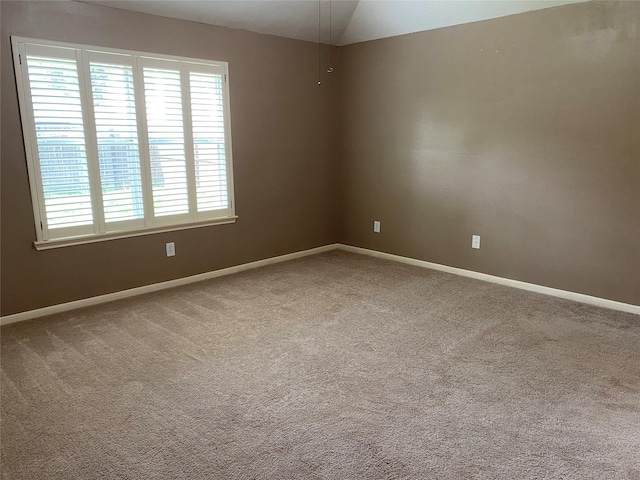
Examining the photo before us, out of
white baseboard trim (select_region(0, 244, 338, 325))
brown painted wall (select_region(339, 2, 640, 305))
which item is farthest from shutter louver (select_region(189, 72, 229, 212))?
brown painted wall (select_region(339, 2, 640, 305))

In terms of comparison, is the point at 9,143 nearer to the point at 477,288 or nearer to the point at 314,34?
the point at 314,34

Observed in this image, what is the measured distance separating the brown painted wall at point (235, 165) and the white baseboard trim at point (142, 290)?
5 cm

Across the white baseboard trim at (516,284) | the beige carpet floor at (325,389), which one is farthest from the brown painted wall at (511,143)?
the beige carpet floor at (325,389)

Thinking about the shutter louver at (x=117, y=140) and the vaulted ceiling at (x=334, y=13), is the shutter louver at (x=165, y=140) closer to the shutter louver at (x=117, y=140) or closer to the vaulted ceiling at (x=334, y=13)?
the shutter louver at (x=117, y=140)

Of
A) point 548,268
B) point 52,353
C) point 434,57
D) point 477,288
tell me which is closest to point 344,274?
point 477,288

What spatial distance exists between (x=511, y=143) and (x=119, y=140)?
3169 millimetres

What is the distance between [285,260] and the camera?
487cm

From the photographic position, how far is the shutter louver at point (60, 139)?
309 cm

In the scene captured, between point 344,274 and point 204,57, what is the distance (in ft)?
7.60

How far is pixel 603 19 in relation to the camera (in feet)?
10.5

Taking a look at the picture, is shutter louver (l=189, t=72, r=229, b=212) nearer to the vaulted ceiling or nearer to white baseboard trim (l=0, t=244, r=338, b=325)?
the vaulted ceiling

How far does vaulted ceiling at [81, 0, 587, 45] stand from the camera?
353 centimetres

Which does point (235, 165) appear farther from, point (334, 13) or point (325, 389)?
point (325, 389)

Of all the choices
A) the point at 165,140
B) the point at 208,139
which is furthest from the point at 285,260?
the point at 165,140
